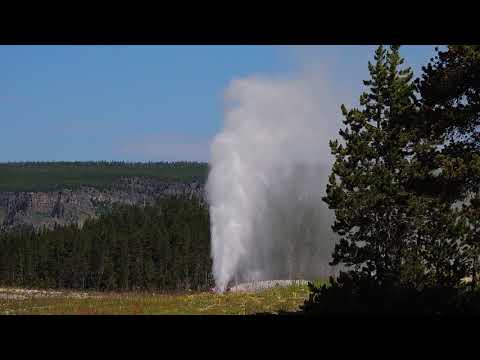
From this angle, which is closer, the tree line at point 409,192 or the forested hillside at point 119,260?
the tree line at point 409,192

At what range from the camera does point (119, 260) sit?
11494cm

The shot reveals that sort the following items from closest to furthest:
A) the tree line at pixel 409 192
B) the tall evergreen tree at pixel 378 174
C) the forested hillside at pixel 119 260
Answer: the tree line at pixel 409 192 < the tall evergreen tree at pixel 378 174 < the forested hillside at pixel 119 260

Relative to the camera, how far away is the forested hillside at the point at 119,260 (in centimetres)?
11419

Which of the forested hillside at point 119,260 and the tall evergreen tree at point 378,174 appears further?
the forested hillside at point 119,260

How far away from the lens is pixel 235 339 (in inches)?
155

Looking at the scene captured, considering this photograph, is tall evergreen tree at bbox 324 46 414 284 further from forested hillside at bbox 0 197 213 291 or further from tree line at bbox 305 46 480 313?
forested hillside at bbox 0 197 213 291

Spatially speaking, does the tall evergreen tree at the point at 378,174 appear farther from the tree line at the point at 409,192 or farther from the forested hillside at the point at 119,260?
the forested hillside at the point at 119,260

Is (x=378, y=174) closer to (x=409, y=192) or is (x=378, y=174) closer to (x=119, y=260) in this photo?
(x=409, y=192)

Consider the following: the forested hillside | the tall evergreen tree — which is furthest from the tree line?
the forested hillside

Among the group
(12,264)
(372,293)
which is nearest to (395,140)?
(372,293)

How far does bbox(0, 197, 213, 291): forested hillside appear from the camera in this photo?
375 feet

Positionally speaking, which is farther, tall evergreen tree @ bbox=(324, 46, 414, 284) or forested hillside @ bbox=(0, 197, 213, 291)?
forested hillside @ bbox=(0, 197, 213, 291)

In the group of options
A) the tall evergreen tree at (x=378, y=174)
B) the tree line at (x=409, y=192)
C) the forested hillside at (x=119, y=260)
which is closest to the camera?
the tree line at (x=409, y=192)

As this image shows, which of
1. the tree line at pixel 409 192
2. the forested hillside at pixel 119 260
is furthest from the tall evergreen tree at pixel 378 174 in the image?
the forested hillside at pixel 119 260
